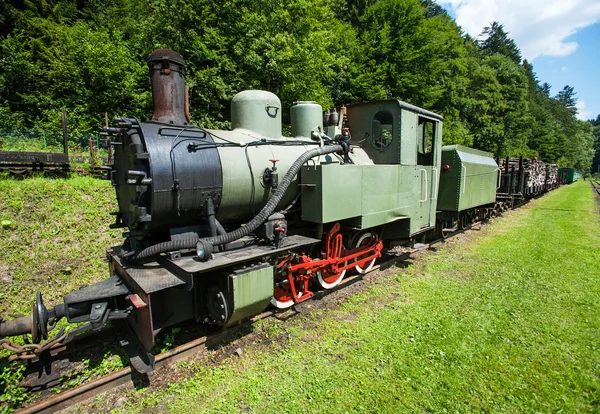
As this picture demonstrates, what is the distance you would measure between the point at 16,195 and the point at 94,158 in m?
4.77

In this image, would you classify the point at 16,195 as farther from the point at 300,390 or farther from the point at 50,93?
the point at 50,93

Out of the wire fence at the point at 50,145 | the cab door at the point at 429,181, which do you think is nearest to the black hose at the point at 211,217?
the cab door at the point at 429,181

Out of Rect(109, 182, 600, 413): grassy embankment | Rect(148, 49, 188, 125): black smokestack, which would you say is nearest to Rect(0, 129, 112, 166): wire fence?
Rect(148, 49, 188, 125): black smokestack

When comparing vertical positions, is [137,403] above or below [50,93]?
below

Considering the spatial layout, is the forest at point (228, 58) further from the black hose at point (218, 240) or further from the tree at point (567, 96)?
the tree at point (567, 96)

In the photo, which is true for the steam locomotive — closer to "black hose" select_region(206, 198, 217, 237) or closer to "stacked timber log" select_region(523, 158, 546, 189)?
"black hose" select_region(206, 198, 217, 237)

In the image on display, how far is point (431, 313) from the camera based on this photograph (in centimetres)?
475

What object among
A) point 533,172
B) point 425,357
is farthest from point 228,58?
point 533,172

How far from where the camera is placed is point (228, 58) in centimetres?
1588

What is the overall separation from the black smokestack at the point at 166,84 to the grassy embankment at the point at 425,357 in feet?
10.2

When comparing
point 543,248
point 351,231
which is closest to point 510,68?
point 543,248

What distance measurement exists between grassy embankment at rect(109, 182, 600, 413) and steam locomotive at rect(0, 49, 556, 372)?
585 millimetres

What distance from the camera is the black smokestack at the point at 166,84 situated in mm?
4188

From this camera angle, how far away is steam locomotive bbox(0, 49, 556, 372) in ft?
11.5
